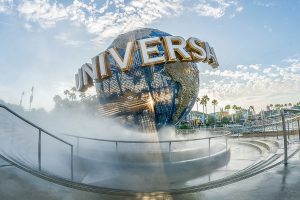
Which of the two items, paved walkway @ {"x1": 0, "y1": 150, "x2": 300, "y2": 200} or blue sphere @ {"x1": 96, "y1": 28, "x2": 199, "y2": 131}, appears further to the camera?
blue sphere @ {"x1": 96, "y1": 28, "x2": 199, "y2": 131}

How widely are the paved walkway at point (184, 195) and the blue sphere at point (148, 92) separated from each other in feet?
19.4

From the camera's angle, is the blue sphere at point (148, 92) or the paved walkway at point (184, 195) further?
the blue sphere at point (148, 92)

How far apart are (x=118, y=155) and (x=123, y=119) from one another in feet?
5.89

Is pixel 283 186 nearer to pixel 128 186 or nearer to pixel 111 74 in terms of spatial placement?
pixel 128 186

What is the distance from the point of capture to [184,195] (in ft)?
11.3

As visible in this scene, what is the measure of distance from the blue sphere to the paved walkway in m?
5.93

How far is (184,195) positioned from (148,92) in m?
6.17

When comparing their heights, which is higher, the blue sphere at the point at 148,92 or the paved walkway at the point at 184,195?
the blue sphere at the point at 148,92

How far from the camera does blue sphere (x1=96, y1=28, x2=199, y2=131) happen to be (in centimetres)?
944

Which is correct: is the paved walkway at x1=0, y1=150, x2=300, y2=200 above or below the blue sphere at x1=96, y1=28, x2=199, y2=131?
below

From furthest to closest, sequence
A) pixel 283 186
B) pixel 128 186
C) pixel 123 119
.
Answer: pixel 123 119 < pixel 128 186 < pixel 283 186

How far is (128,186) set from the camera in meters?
6.00

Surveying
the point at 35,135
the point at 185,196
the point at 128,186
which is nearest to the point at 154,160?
the point at 128,186

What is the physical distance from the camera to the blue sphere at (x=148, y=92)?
9.44 meters
